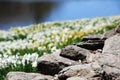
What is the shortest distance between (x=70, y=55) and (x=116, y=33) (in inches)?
48.6

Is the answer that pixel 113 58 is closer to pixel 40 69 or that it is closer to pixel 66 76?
pixel 66 76

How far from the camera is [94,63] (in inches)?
313

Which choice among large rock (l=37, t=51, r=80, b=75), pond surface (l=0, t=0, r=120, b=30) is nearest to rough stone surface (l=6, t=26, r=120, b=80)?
large rock (l=37, t=51, r=80, b=75)

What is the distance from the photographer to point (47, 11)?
5834 cm

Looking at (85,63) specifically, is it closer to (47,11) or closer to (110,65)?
(110,65)

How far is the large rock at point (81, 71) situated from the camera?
7605mm

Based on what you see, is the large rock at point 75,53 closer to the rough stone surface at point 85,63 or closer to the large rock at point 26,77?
the rough stone surface at point 85,63

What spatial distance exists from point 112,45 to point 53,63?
1.11 metres

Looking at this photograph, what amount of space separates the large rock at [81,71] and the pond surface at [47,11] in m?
32.2

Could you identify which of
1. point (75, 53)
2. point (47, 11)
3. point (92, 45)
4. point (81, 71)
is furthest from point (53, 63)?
point (47, 11)

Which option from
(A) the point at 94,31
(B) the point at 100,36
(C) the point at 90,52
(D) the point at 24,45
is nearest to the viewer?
(C) the point at 90,52

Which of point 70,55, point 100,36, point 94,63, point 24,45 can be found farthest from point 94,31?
point 94,63

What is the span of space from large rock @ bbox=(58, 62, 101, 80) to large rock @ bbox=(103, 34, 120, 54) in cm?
73

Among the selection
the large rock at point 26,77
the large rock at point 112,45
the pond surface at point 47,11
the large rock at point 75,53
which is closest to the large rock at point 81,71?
the large rock at point 26,77
